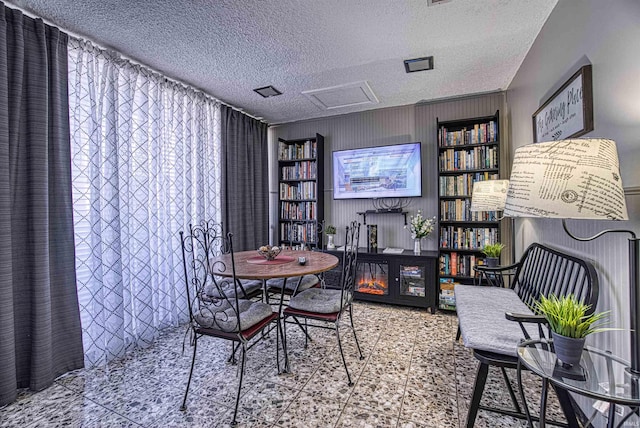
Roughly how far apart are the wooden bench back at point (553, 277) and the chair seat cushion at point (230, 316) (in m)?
1.57

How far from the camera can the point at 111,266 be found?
89.7 inches

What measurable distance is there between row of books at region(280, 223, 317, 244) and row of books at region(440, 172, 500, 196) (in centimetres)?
183

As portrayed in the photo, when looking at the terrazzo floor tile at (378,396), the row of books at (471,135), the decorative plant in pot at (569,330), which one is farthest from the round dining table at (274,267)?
the row of books at (471,135)

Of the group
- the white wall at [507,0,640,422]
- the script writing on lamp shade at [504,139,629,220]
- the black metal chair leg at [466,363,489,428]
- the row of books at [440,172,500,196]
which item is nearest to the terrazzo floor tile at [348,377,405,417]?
the black metal chair leg at [466,363,489,428]

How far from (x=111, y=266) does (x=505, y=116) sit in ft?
14.1

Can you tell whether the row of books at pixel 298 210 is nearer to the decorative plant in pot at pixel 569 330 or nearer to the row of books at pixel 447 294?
the row of books at pixel 447 294

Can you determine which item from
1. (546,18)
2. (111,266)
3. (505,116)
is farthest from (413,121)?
(111,266)

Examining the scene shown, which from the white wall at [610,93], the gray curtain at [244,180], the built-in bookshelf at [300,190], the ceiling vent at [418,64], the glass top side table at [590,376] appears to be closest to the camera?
the glass top side table at [590,376]

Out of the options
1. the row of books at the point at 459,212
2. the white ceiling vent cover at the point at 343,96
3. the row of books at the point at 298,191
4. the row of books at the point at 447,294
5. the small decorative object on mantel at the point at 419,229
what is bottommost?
the row of books at the point at 447,294

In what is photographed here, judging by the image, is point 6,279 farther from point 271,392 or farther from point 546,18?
point 546,18

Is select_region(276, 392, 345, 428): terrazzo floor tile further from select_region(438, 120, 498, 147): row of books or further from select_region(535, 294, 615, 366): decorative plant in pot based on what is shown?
select_region(438, 120, 498, 147): row of books

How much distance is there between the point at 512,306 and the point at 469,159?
1853 mm

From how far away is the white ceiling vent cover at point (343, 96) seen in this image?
10.2 feet

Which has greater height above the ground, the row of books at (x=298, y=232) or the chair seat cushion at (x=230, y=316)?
the row of books at (x=298, y=232)
